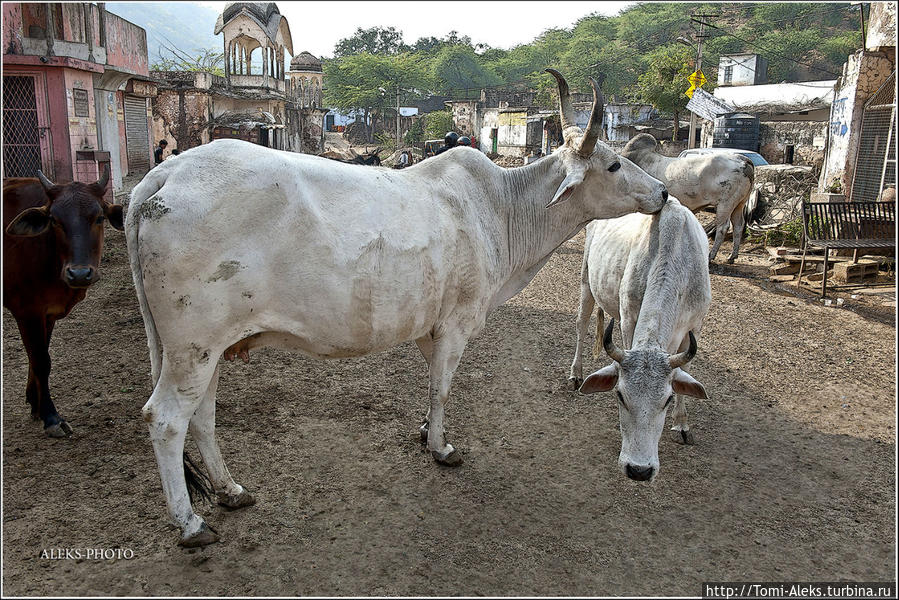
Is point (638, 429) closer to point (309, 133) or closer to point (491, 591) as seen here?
point (491, 591)

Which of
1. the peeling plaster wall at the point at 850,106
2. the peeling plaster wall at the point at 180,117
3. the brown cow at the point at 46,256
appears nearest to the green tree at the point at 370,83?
the peeling plaster wall at the point at 180,117

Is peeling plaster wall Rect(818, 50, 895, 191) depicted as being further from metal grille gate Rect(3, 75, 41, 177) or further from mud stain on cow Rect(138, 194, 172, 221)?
metal grille gate Rect(3, 75, 41, 177)

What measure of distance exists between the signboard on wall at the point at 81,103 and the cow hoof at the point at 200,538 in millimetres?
11787

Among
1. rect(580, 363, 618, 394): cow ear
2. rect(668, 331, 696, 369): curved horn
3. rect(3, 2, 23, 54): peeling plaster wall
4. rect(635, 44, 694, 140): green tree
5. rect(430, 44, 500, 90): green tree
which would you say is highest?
rect(430, 44, 500, 90): green tree

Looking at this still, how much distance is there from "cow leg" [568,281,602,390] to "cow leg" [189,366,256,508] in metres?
3.10

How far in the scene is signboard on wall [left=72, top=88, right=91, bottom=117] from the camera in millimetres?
12363

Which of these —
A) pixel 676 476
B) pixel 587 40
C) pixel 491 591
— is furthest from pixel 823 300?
pixel 587 40

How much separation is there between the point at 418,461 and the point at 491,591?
1385mm

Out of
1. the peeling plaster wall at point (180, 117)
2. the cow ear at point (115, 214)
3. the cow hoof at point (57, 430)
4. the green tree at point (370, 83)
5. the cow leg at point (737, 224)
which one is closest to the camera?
the cow ear at point (115, 214)

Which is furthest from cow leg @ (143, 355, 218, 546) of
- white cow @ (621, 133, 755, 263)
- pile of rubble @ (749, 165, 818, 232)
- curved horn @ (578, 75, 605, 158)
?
pile of rubble @ (749, 165, 818, 232)

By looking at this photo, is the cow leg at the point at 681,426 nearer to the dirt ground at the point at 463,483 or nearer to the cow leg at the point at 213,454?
the dirt ground at the point at 463,483

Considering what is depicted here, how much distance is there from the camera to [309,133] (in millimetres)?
32938

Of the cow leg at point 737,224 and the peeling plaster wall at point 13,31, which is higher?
the peeling plaster wall at point 13,31

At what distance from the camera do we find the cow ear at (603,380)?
3.73 m
